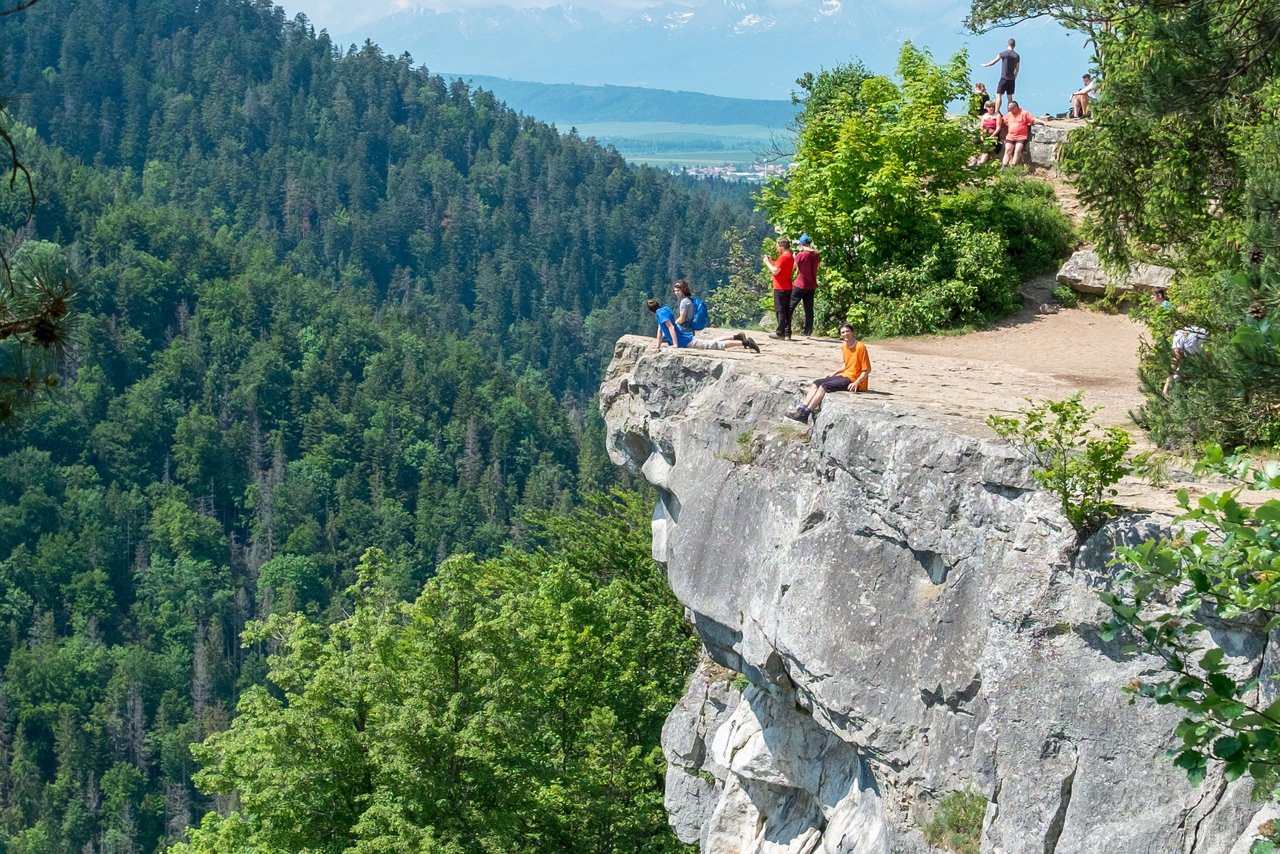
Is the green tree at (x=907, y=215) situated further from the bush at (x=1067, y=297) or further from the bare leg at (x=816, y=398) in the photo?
the bare leg at (x=816, y=398)

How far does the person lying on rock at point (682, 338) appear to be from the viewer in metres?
18.2

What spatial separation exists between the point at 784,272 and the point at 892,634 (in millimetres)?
7128

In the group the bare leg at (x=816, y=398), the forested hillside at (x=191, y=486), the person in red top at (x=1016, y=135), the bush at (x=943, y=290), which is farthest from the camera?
the forested hillside at (x=191, y=486)

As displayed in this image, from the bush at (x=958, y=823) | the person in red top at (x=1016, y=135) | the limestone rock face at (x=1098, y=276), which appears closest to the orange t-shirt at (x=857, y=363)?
the bush at (x=958, y=823)

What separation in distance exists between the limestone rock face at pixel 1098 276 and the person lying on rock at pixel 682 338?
541cm

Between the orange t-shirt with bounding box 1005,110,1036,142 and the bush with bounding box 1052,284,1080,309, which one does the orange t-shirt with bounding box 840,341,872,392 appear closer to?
the bush with bounding box 1052,284,1080,309

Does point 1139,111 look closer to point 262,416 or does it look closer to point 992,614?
point 992,614

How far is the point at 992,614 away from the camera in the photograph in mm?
11727

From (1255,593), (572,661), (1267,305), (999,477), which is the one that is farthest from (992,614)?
(572,661)

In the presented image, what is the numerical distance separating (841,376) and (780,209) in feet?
26.5

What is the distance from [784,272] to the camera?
61.6 feet

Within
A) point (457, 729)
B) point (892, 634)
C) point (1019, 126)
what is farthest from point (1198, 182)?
point (457, 729)

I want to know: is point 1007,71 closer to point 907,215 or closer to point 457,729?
point 907,215

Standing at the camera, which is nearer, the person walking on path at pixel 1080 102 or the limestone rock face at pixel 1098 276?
the limestone rock face at pixel 1098 276
